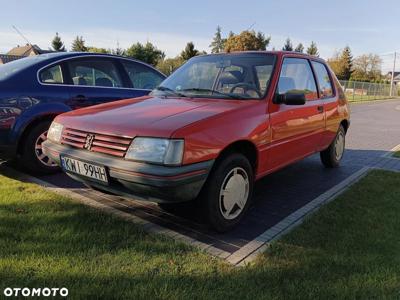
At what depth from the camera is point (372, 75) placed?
73.9 meters

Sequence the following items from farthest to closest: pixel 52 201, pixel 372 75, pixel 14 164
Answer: pixel 372 75 → pixel 14 164 → pixel 52 201

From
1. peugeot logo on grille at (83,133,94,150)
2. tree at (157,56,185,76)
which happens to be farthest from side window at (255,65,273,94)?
tree at (157,56,185,76)

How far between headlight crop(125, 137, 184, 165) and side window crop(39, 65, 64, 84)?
8.92 ft

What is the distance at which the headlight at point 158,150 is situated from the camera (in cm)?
303

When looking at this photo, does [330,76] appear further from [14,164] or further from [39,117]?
[14,164]

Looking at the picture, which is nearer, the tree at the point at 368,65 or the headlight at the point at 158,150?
the headlight at the point at 158,150

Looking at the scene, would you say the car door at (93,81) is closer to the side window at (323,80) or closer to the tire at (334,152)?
the side window at (323,80)

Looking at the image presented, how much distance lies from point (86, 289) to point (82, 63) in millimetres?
3993

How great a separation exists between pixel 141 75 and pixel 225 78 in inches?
99.7

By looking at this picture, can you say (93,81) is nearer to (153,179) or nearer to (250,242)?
(153,179)

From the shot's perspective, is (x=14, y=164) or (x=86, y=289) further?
(x=14, y=164)

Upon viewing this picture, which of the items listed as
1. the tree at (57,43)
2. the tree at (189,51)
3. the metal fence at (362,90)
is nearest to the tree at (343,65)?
the metal fence at (362,90)

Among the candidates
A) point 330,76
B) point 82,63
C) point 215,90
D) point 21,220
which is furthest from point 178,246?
point 330,76

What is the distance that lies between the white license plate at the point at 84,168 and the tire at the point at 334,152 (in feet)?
13.4
